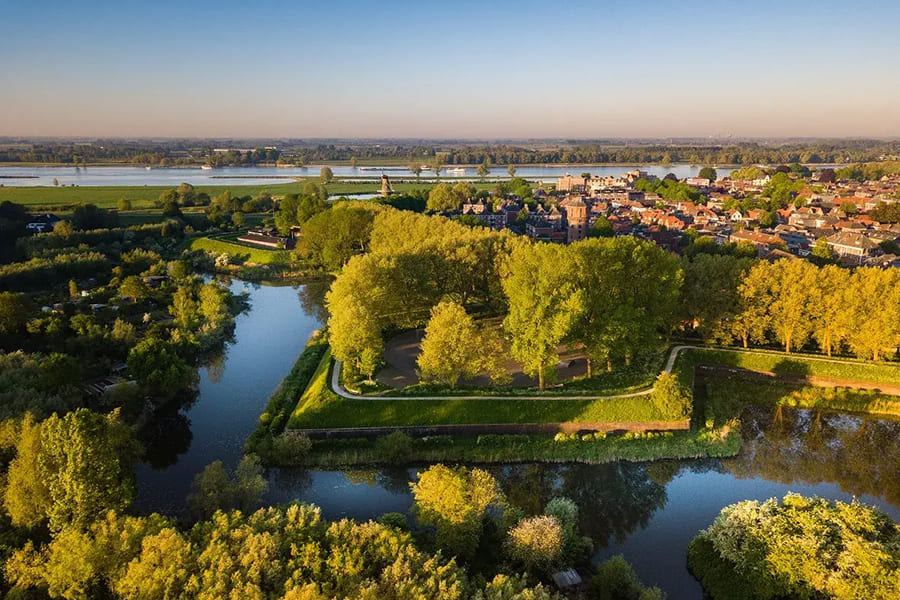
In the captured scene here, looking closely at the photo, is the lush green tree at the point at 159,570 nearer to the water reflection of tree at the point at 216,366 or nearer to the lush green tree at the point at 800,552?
the lush green tree at the point at 800,552

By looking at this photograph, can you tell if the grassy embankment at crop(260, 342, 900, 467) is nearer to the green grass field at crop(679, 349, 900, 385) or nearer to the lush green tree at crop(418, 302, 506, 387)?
the green grass field at crop(679, 349, 900, 385)

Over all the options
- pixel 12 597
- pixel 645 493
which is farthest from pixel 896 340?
pixel 12 597

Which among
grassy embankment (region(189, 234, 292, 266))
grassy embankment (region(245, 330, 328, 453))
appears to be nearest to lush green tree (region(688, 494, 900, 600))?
grassy embankment (region(245, 330, 328, 453))

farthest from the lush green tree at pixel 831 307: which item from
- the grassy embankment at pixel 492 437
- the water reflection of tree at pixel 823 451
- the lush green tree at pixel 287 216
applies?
the lush green tree at pixel 287 216

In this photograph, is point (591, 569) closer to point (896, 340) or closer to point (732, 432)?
point (732, 432)

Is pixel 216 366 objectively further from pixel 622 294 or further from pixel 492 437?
pixel 622 294

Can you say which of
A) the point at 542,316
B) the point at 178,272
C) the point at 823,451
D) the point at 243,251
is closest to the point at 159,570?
the point at 542,316

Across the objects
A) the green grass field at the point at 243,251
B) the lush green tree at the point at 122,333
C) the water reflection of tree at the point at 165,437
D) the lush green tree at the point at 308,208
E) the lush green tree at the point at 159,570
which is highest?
the lush green tree at the point at 308,208
